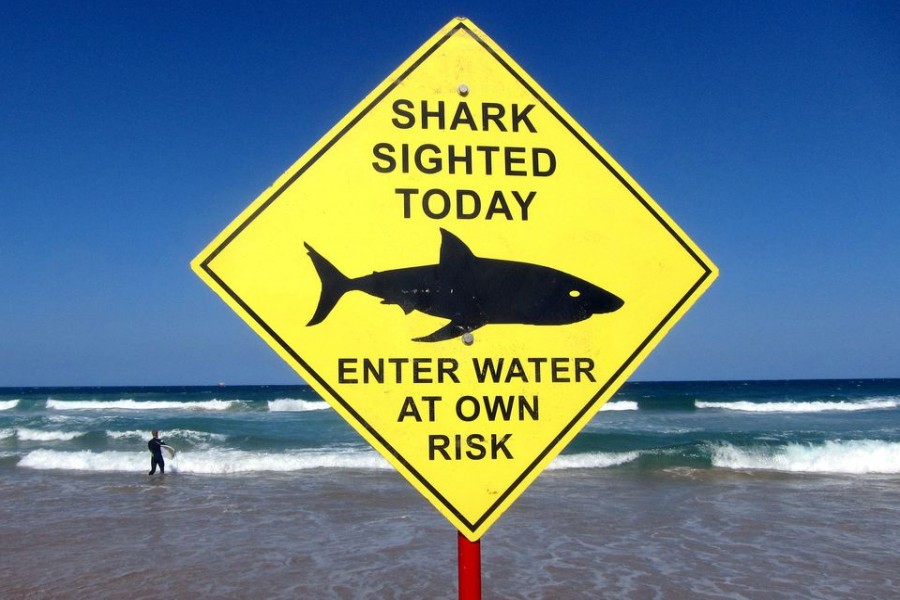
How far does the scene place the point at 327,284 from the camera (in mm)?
1780

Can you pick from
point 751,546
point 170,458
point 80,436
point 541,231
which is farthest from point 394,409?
point 80,436

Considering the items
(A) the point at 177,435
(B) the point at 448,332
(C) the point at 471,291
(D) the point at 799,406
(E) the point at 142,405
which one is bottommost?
(D) the point at 799,406

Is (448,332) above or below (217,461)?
above

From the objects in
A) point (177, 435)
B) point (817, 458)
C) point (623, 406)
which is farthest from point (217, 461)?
point (623, 406)

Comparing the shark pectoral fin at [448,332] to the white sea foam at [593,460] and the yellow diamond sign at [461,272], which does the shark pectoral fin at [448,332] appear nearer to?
the yellow diamond sign at [461,272]

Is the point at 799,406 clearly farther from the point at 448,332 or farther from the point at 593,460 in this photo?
the point at 448,332

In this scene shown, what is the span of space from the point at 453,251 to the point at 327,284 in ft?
1.10

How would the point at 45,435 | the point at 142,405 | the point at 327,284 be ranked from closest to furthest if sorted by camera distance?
the point at 327,284
the point at 45,435
the point at 142,405

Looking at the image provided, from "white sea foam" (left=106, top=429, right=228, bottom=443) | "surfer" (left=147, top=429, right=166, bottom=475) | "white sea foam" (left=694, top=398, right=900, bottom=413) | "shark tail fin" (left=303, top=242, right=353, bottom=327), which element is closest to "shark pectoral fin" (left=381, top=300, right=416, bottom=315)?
"shark tail fin" (left=303, top=242, right=353, bottom=327)

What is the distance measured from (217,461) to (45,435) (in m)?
10.9

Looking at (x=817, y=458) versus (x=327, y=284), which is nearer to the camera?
(x=327, y=284)

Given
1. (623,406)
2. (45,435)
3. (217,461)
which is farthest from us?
(623,406)

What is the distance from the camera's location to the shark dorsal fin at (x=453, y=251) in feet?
6.04

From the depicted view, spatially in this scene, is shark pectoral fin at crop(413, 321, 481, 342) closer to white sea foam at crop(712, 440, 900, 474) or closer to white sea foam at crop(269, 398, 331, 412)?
white sea foam at crop(712, 440, 900, 474)
